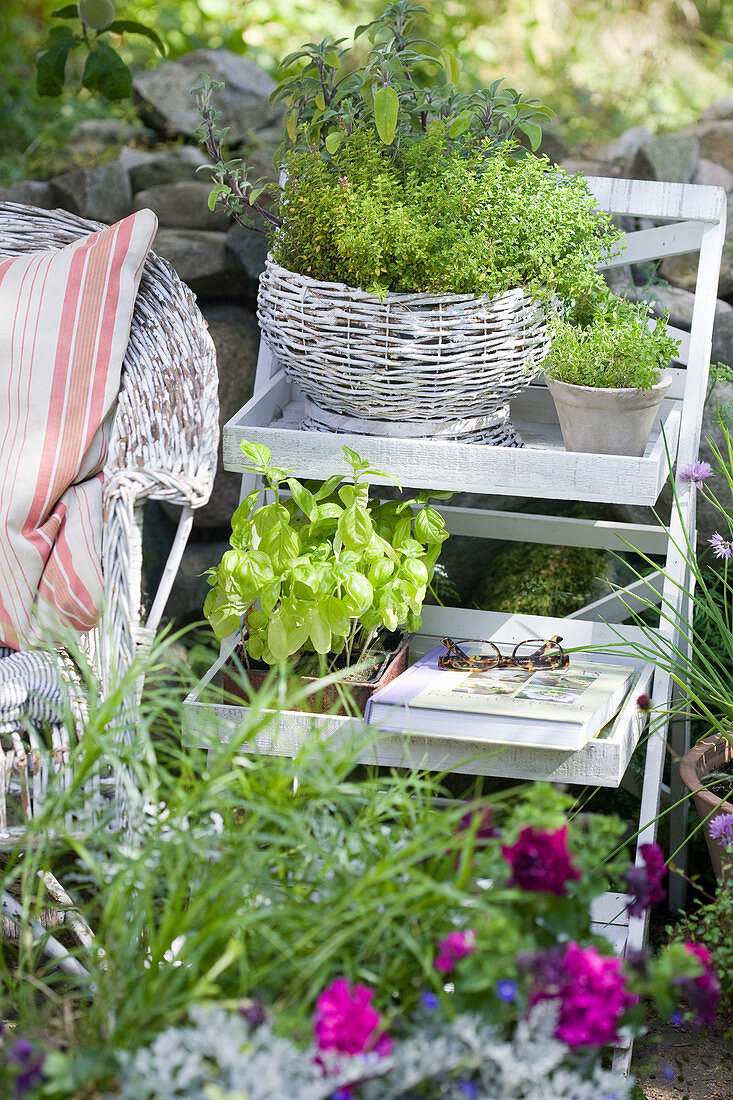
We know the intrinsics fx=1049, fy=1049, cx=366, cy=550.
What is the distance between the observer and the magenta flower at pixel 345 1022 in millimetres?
770

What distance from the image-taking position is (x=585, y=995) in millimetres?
809

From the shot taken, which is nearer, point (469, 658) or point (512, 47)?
point (469, 658)

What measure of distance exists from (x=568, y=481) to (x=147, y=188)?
156cm

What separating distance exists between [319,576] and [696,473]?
586mm

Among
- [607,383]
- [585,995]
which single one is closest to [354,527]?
[607,383]

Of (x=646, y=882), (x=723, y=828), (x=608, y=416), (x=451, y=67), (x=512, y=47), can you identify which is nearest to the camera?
(x=646, y=882)

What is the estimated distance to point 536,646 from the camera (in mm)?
1720

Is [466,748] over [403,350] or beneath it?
beneath

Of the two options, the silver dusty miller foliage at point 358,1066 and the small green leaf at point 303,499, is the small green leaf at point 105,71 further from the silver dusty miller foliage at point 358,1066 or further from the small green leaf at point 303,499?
the silver dusty miller foliage at point 358,1066

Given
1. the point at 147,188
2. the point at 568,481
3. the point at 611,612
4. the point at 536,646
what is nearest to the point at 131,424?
the point at 568,481

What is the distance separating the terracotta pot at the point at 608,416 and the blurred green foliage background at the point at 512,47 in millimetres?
1740

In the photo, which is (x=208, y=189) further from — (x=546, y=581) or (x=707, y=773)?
(x=707, y=773)

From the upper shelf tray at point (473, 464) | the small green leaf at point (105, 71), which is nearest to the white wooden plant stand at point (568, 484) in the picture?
the upper shelf tray at point (473, 464)

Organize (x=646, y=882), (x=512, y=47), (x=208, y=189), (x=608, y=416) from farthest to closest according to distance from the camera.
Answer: (x=512, y=47), (x=208, y=189), (x=608, y=416), (x=646, y=882)
